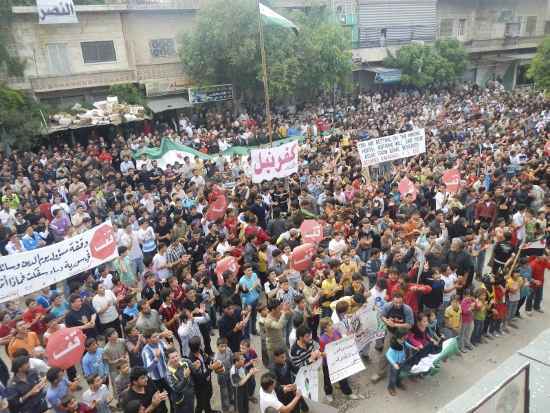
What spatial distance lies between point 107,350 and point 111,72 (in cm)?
2006

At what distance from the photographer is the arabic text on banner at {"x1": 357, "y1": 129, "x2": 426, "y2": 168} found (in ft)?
39.2

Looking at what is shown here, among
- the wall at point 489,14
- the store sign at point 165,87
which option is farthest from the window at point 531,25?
the store sign at point 165,87

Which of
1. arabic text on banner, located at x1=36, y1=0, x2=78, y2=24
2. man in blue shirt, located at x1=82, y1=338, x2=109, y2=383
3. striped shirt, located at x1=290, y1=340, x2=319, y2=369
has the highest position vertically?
arabic text on banner, located at x1=36, y1=0, x2=78, y2=24

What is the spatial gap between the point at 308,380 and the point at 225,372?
39.6 inches

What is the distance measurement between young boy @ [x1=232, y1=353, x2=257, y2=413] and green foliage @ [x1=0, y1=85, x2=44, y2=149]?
16464 millimetres

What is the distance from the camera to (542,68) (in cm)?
2469

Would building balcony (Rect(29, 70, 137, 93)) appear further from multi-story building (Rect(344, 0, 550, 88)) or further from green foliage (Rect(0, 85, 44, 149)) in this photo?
multi-story building (Rect(344, 0, 550, 88))

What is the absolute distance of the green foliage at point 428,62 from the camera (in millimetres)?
29781

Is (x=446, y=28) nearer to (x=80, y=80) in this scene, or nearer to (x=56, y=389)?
(x=80, y=80)

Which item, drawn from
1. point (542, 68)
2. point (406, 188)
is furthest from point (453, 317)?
point (542, 68)

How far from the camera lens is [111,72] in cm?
2298

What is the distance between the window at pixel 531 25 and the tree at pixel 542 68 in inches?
683

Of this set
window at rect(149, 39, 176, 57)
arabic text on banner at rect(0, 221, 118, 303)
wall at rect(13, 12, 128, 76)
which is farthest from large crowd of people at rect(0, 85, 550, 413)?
window at rect(149, 39, 176, 57)

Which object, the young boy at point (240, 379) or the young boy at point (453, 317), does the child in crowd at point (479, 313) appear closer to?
the young boy at point (453, 317)
